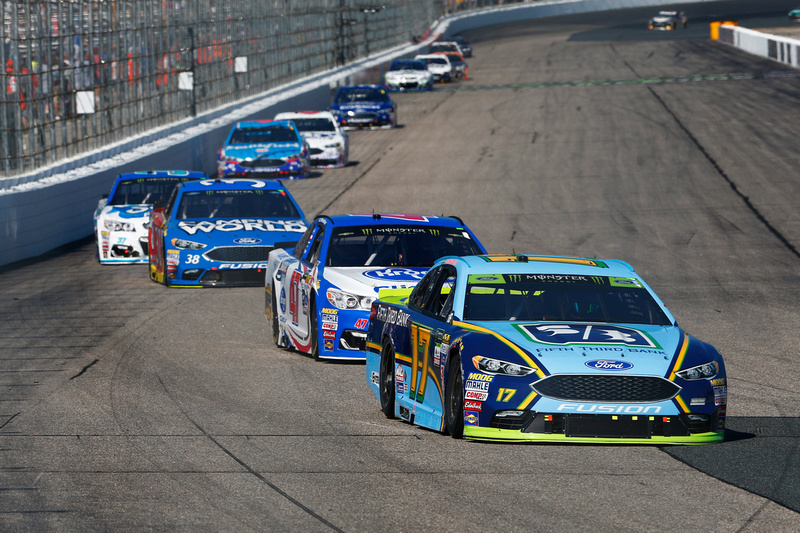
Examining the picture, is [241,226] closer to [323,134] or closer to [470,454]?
[470,454]

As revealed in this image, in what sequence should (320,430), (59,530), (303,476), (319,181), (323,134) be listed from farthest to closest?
(323,134)
(319,181)
(320,430)
(303,476)
(59,530)

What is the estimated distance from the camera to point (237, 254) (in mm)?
17953

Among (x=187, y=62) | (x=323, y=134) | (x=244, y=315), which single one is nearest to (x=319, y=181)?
(x=323, y=134)

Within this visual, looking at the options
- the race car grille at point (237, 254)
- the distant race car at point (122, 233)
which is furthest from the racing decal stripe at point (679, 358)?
the distant race car at point (122, 233)

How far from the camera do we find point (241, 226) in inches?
717

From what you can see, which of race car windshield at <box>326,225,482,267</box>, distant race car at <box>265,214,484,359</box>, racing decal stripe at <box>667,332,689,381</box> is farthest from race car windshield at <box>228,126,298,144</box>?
racing decal stripe at <box>667,332,689,381</box>

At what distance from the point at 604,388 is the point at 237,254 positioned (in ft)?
34.3

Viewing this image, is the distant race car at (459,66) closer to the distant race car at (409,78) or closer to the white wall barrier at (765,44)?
the distant race car at (409,78)

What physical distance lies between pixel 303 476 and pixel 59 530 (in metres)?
1.64

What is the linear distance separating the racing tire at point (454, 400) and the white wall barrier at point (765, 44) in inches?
1965

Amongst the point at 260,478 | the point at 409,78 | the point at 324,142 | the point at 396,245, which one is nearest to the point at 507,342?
the point at 260,478

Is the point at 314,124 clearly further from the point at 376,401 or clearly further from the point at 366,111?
the point at 376,401

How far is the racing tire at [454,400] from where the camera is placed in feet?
27.4

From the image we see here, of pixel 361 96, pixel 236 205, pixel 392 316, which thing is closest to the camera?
pixel 392 316
